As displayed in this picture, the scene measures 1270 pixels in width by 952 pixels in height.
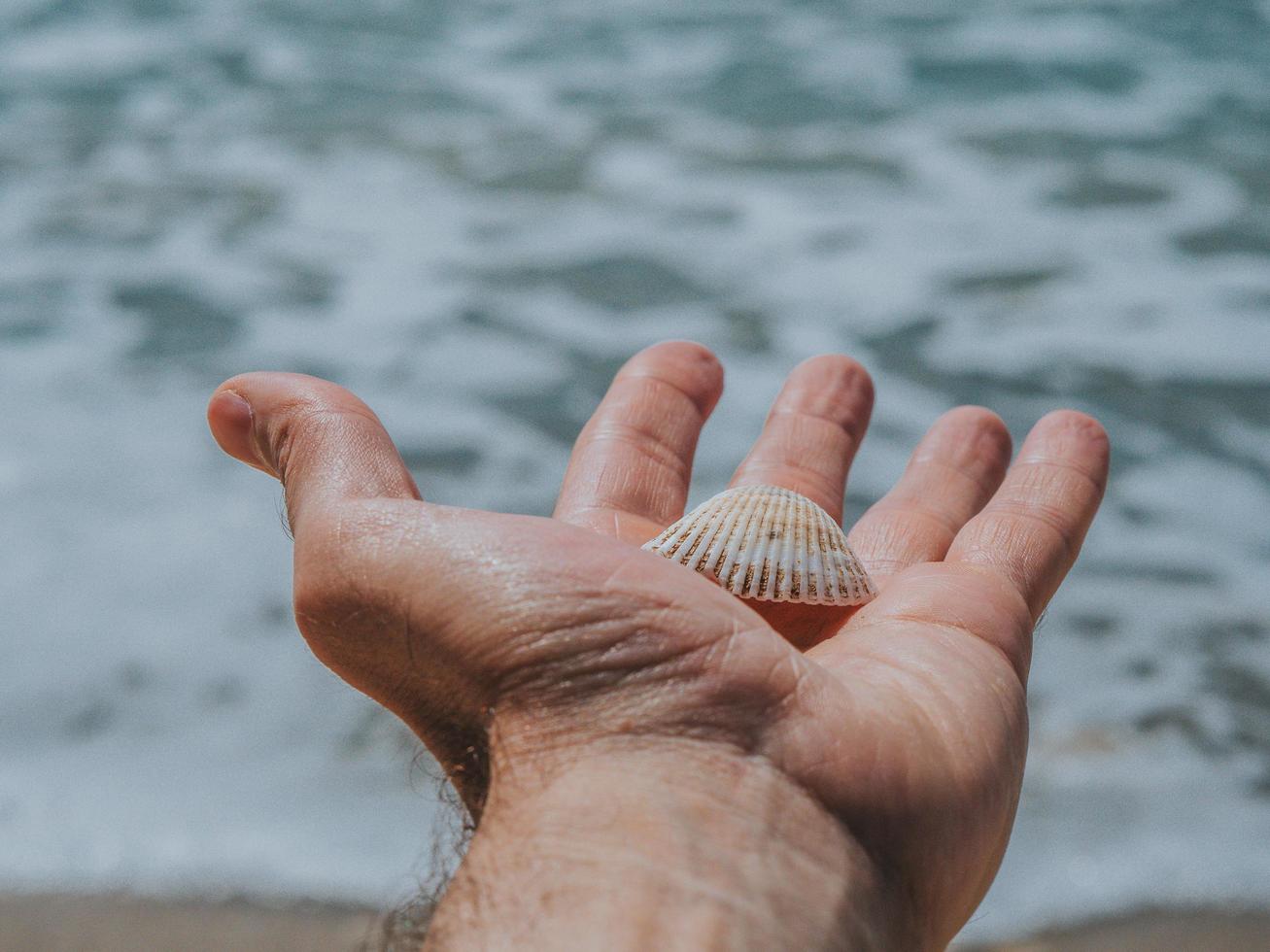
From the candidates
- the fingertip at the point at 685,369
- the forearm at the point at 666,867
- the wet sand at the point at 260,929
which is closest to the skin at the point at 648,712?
the forearm at the point at 666,867

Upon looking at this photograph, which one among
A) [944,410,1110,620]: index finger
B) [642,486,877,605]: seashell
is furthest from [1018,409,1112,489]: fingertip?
[642,486,877,605]: seashell

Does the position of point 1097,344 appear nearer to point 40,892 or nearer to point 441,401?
point 441,401

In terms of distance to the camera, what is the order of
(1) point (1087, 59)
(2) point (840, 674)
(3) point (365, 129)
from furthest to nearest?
(1) point (1087, 59)
(3) point (365, 129)
(2) point (840, 674)

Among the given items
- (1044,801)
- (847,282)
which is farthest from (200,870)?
(847,282)

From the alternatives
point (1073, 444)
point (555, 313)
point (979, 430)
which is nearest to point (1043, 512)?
point (1073, 444)

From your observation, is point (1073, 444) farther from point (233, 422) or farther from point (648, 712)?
point (233, 422)

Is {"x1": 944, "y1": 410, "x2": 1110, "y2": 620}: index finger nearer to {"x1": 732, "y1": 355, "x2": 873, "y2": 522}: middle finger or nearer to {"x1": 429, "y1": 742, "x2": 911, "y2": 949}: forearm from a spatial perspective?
{"x1": 732, "y1": 355, "x2": 873, "y2": 522}: middle finger

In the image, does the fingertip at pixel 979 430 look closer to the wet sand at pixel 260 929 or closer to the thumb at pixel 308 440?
the wet sand at pixel 260 929

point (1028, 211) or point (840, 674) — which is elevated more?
point (840, 674)
